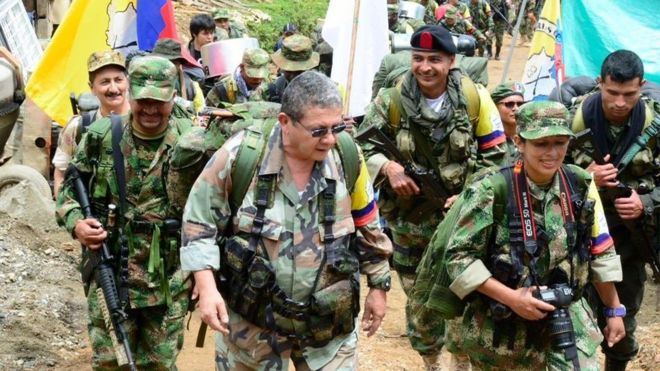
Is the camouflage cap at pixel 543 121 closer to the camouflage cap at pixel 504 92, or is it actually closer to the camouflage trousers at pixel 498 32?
the camouflage cap at pixel 504 92

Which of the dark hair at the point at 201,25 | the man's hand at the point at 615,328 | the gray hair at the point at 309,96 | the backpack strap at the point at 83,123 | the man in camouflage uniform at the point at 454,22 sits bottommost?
the man in camouflage uniform at the point at 454,22

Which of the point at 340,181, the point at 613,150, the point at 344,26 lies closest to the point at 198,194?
the point at 340,181

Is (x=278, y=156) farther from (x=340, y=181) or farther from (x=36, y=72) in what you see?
(x=36, y=72)

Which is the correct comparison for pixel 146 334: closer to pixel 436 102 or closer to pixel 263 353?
pixel 263 353

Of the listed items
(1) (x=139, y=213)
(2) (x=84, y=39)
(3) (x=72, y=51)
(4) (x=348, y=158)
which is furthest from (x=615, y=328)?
(2) (x=84, y=39)

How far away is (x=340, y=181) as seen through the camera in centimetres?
485

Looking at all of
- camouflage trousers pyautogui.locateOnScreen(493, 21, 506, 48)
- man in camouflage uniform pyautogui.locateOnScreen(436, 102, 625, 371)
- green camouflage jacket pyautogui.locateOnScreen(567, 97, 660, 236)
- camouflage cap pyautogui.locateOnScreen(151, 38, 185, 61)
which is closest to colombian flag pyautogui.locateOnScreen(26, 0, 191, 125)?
camouflage cap pyautogui.locateOnScreen(151, 38, 185, 61)

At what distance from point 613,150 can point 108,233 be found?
305 cm

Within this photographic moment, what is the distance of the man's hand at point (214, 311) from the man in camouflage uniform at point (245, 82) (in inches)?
211

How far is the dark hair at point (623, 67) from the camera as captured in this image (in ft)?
20.9

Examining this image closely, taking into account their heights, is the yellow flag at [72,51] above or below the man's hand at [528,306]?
below

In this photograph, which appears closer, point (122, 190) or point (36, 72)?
point (122, 190)

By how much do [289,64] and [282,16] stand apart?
16.5 m

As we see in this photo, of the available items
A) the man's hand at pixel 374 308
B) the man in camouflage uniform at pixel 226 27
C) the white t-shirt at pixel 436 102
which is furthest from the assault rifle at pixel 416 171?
the man in camouflage uniform at pixel 226 27
